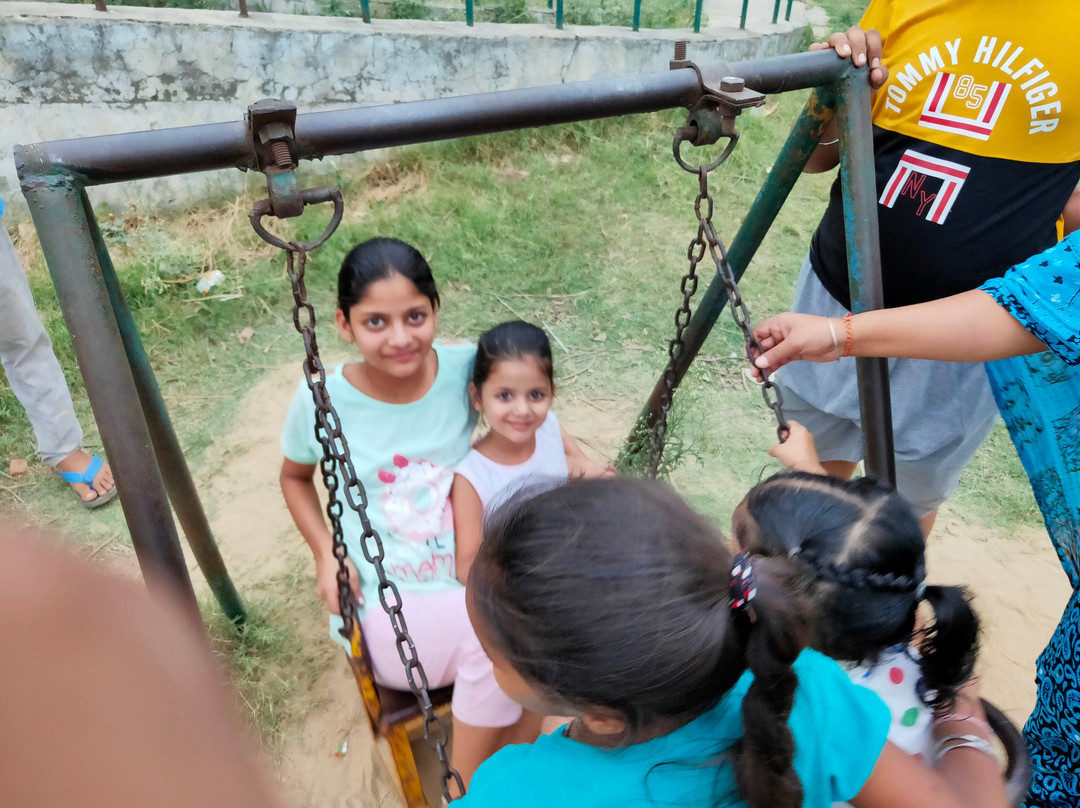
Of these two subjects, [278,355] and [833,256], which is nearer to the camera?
[833,256]

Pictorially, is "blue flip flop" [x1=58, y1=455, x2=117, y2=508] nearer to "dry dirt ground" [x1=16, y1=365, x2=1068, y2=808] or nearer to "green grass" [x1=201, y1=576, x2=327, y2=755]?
"dry dirt ground" [x1=16, y1=365, x2=1068, y2=808]

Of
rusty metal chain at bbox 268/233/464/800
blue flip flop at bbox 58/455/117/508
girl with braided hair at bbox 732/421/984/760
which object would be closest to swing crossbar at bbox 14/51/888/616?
rusty metal chain at bbox 268/233/464/800

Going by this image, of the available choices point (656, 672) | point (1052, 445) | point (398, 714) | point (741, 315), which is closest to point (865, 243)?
point (741, 315)

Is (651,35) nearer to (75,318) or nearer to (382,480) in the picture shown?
(382,480)

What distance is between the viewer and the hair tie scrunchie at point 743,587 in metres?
0.82

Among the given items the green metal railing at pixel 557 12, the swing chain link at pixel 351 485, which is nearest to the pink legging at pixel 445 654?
the swing chain link at pixel 351 485

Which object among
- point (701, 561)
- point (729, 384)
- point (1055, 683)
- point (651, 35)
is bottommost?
point (729, 384)

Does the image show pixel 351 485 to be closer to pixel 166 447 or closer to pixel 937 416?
pixel 166 447

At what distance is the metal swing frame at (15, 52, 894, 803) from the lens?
1.01 m

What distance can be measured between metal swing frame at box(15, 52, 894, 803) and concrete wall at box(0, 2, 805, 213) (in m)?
2.53

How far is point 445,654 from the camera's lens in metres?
1.56

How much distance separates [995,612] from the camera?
7.91 feet

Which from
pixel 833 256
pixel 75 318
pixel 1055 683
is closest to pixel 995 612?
pixel 1055 683

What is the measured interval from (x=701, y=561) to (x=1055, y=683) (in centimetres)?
94
